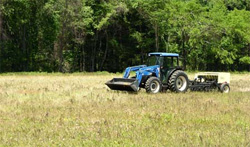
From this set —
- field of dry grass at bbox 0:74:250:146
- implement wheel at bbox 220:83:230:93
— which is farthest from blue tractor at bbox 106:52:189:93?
field of dry grass at bbox 0:74:250:146

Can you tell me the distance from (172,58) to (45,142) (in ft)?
35.1

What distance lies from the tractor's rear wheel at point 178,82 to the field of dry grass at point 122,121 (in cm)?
311

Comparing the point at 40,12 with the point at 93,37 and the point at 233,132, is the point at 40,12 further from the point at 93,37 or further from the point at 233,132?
the point at 233,132

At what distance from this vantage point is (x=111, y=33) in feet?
135

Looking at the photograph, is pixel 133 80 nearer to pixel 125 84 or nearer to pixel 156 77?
pixel 125 84

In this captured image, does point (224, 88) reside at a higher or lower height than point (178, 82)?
lower

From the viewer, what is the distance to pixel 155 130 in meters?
7.84

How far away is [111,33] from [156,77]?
25.9m

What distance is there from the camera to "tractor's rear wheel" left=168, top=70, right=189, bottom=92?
52.4 feet

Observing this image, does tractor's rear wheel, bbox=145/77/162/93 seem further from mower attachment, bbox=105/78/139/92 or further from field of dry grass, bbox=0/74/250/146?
field of dry grass, bbox=0/74/250/146

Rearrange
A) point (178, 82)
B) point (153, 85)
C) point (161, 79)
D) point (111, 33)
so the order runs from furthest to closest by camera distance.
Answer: point (111, 33) → point (178, 82) → point (161, 79) → point (153, 85)

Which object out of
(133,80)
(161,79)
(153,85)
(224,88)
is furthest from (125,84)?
(224,88)

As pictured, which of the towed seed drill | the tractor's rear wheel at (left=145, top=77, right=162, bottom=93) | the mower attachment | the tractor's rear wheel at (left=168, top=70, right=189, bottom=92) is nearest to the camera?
the mower attachment

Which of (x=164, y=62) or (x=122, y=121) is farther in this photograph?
(x=164, y=62)
